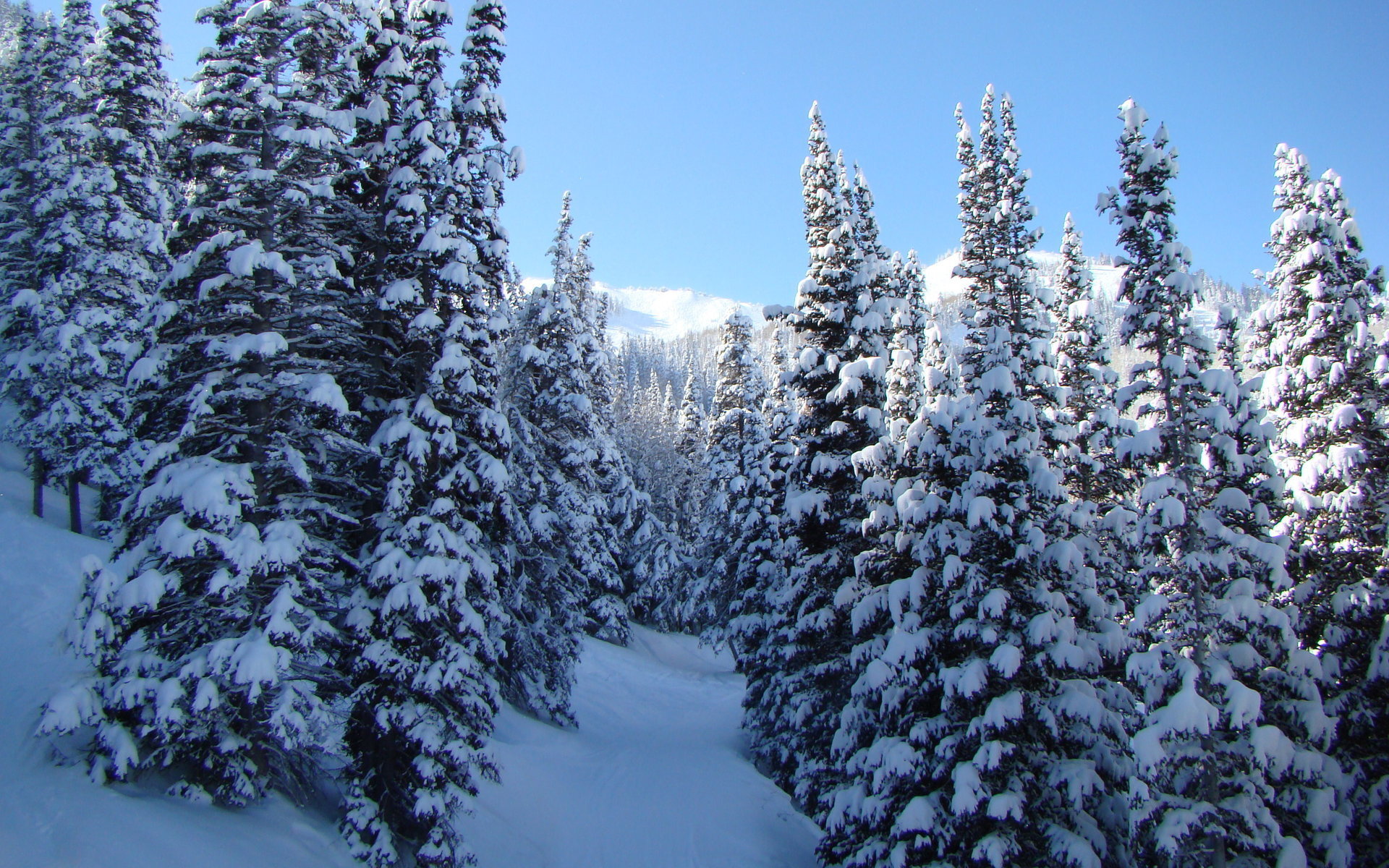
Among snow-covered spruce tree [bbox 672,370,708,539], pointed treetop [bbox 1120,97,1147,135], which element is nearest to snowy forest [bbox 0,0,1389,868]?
pointed treetop [bbox 1120,97,1147,135]

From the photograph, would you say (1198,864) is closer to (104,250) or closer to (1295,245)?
(1295,245)

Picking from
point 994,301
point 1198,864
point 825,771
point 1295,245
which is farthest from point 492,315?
point 1295,245

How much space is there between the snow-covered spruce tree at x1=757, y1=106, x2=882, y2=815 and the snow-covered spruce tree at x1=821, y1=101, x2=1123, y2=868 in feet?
7.33

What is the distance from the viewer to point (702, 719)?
1236 inches

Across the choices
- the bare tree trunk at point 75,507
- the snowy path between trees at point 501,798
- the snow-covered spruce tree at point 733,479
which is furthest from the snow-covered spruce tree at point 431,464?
the bare tree trunk at point 75,507

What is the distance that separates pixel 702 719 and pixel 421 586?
22.3m

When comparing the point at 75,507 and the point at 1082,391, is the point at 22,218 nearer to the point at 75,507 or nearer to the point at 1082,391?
the point at 75,507

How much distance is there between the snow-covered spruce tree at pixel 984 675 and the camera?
37.5 ft

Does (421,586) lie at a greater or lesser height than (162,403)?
lesser

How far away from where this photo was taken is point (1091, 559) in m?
14.2

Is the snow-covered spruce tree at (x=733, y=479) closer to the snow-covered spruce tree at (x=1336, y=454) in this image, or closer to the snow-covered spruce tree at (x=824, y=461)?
the snow-covered spruce tree at (x=824, y=461)

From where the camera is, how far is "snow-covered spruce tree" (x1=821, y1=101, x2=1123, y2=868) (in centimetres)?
1143

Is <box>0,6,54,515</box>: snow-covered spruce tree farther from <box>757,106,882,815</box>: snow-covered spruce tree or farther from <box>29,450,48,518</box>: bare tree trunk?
<box>757,106,882,815</box>: snow-covered spruce tree

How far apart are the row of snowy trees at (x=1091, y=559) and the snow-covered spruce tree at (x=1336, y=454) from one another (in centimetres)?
6
